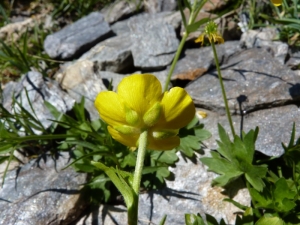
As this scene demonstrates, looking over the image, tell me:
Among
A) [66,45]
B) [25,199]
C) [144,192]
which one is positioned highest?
[66,45]

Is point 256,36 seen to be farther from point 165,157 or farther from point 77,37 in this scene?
point 77,37

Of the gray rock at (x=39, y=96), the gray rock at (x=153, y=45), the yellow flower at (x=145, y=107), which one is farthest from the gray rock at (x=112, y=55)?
the yellow flower at (x=145, y=107)

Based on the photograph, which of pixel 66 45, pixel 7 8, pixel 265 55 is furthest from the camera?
pixel 7 8

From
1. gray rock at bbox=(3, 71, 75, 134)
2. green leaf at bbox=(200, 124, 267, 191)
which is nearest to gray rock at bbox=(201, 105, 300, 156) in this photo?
green leaf at bbox=(200, 124, 267, 191)

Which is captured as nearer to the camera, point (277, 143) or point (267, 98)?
point (277, 143)

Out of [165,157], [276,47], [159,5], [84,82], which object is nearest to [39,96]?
[84,82]

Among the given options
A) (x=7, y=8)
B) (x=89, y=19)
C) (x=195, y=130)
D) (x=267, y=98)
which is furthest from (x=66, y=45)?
(x=267, y=98)

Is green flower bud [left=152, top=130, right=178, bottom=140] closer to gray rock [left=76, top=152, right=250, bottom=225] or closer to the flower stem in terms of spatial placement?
the flower stem

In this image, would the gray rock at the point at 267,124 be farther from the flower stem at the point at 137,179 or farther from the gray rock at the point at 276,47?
the flower stem at the point at 137,179

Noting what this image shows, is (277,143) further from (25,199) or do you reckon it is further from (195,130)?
(25,199)
